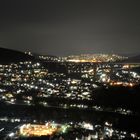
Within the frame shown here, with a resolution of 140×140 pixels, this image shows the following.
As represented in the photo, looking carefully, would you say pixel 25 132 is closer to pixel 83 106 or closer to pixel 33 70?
pixel 83 106

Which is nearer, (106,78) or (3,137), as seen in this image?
(3,137)

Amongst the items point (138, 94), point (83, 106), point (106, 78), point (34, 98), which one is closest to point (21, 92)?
point (34, 98)

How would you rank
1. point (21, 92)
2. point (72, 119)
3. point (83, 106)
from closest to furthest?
point (72, 119)
point (83, 106)
point (21, 92)

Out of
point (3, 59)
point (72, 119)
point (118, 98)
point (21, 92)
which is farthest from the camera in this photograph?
point (3, 59)

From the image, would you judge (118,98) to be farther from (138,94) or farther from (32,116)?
(32,116)

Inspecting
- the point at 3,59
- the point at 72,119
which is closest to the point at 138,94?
the point at 72,119

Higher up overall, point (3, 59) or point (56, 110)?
point (3, 59)
